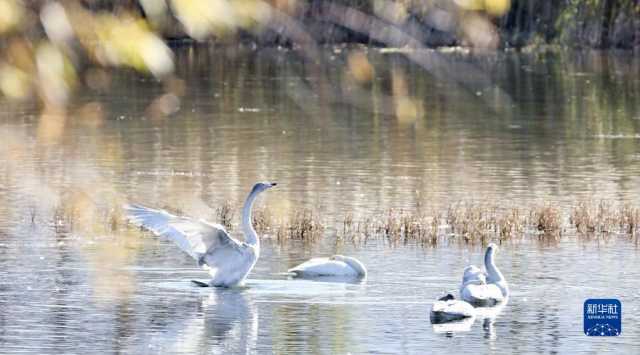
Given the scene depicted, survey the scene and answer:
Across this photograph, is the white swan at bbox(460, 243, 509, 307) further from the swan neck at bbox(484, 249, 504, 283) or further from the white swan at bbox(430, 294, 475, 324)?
the white swan at bbox(430, 294, 475, 324)

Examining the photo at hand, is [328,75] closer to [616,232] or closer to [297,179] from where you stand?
[297,179]

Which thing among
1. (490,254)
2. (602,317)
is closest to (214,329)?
(602,317)

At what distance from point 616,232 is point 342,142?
16222 mm

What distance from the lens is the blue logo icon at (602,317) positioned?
16.3 m

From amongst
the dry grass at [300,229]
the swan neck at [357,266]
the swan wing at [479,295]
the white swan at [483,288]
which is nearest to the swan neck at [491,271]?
the white swan at [483,288]

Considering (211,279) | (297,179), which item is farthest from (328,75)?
(211,279)

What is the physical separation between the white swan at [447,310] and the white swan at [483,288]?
72 cm

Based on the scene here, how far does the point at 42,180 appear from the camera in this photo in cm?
2912

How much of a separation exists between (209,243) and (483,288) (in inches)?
123

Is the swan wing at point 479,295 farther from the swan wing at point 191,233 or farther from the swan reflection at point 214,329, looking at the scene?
the swan wing at point 191,233

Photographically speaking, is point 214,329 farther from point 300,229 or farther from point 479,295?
point 300,229

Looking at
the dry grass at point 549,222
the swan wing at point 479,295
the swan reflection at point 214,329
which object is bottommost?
the swan reflection at point 214,329

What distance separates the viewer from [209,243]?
62.1 ft

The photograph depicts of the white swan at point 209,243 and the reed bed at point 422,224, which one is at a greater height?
the reed bed at point 422,224
